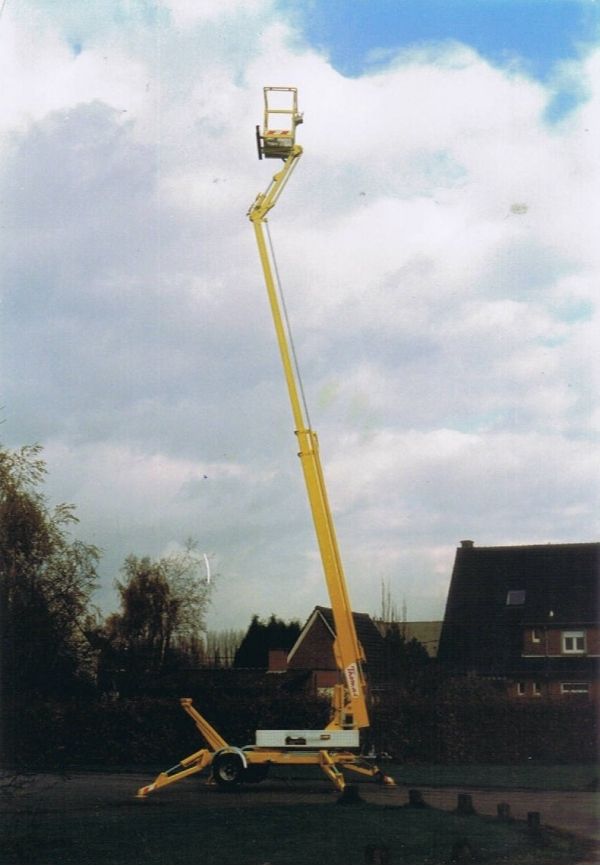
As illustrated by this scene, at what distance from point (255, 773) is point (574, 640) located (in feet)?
72.7

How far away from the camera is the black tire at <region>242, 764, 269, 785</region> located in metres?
18.3

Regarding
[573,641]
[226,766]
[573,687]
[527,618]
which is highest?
[527,618]

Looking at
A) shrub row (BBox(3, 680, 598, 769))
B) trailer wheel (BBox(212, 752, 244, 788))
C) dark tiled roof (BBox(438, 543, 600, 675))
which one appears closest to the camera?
trailer wheel (BBox(212, 752, 244, 788))

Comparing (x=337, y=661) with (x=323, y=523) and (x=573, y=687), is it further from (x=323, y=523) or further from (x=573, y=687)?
(x=573, y=687)

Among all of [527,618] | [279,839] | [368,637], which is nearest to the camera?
[279,839]

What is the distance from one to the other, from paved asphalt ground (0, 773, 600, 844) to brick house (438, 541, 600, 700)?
1536 centimetres

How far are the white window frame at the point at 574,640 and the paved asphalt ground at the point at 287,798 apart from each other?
19.1 metres

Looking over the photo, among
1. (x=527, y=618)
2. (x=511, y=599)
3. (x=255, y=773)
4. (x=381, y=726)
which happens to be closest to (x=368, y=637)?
(x=527, y=618)

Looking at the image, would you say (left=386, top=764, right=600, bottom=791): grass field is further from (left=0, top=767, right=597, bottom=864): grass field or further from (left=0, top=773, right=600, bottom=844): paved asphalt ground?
(left=0, top=767, right=597, bottom=864): grass field

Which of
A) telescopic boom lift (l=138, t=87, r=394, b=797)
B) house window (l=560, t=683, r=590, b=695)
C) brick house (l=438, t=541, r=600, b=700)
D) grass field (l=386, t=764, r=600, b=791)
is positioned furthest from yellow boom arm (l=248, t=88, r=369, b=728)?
house window (l=560, t=683, r=590, b=695)

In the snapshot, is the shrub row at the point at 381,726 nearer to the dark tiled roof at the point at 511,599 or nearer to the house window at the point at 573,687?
the house window at the point at 573,687

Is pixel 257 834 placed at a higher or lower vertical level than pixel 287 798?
higher

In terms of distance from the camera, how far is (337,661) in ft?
57.5

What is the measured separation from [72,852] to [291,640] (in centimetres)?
5347
